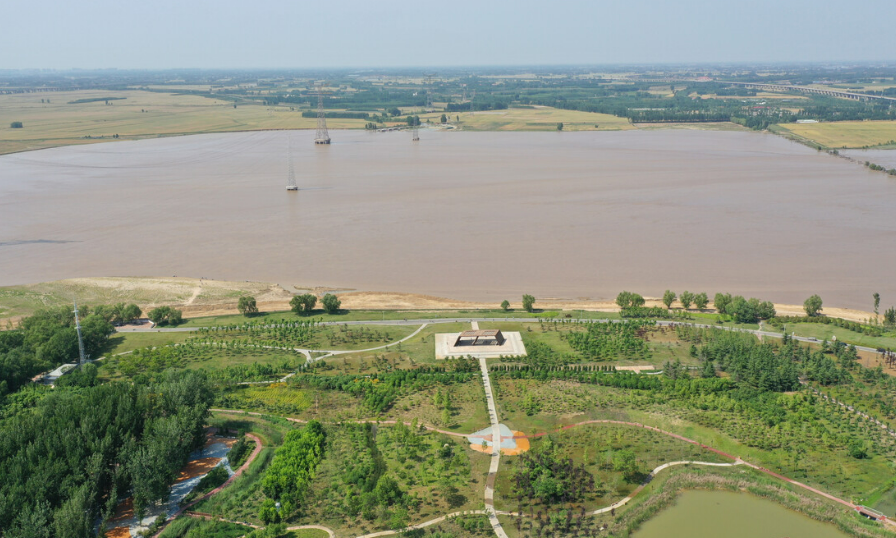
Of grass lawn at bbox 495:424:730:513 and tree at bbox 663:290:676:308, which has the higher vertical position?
tree at bbox 663:290:676:308

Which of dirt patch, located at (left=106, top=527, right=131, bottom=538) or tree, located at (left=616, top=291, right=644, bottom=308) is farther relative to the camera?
tree, located at (left=616, top=291, right=644, bottom=308)

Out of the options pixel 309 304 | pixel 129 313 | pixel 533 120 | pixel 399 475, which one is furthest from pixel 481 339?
pixel 533 120

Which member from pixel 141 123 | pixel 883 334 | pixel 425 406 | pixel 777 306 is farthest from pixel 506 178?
pixel 141 123

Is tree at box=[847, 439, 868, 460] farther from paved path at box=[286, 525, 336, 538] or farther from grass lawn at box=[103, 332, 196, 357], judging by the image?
grass lawn at box=[103, 332, 196, 357]

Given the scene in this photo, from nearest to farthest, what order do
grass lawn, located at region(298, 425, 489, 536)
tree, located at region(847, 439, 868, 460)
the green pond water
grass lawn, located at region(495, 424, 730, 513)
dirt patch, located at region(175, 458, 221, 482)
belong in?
the green pond water < grass lawn, located at region(298, 425, 489, 536) < grass lawn, located at region(495, 424, 730, 513) < dirt patch, located at region(175, 458, 221, 482) < tree, located at region(847, 439, 868, 460)

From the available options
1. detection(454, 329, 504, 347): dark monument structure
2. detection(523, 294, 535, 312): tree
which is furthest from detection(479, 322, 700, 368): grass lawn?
detection(523, 294, 535, 312): tree

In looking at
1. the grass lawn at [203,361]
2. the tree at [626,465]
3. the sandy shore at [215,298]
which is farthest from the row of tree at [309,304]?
the tree at [626,465]

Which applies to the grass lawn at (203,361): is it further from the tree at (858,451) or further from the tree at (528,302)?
the tree at (858,451)
